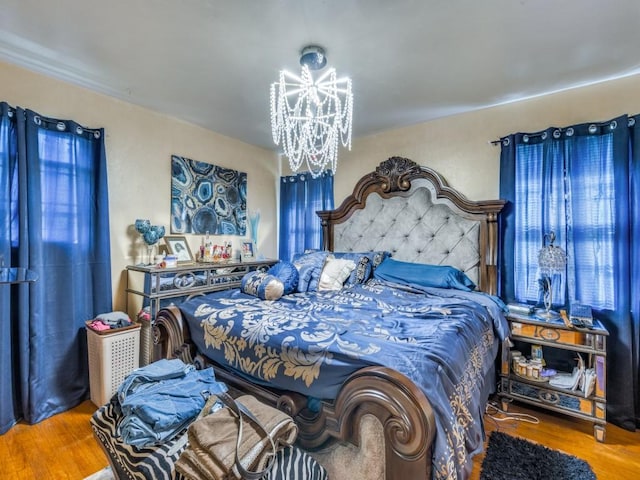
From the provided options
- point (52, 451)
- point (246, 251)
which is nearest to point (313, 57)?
point (246, 251)

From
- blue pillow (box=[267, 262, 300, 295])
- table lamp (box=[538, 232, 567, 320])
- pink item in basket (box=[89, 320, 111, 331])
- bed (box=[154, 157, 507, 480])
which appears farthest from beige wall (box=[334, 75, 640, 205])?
pink item in basket (box=[89, 320, 111, 331])

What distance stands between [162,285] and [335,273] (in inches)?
59.2

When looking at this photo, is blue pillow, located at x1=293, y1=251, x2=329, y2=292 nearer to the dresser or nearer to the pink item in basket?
the dresser

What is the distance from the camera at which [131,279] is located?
269cm

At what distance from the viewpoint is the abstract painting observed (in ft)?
10.0

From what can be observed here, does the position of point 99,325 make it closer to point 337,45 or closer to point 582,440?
point 337,45

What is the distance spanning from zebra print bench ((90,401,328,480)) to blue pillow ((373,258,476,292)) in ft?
5.89

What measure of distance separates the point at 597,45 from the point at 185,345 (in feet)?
10.4

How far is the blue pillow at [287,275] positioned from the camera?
2.38 meters

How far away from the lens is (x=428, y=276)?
102 inches

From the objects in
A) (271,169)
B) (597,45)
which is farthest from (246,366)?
(271,169)

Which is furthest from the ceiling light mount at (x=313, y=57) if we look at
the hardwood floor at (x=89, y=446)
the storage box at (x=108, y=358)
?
the hardwood floor at (x=89, y=446)

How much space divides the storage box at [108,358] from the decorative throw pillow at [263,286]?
40.1 inches

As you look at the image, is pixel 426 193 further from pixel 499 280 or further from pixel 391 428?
pixel 391 428
